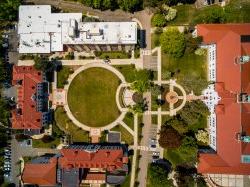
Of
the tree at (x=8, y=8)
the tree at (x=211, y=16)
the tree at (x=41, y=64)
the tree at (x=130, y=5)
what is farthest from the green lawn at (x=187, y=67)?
the tree at (x=8, y=8)

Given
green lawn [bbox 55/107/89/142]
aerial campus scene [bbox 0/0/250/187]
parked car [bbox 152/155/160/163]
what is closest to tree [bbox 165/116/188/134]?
aerial campus scene [bbox 0/0/250/187]

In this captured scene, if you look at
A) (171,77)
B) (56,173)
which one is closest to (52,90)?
(56,173)

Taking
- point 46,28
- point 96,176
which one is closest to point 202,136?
point 96,176

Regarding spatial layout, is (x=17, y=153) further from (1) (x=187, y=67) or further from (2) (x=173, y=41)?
(2) (x=173, y=41)

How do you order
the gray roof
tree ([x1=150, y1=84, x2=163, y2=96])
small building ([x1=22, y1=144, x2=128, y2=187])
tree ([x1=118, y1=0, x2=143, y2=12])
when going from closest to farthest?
small building ([x1=22, y1=144, x2=128, y2=187]), the gray roof, tree ([x1=118, y1=0, x2=143, y2=12]), tree ([x1=150, y1=84, x2=163, y2=96])

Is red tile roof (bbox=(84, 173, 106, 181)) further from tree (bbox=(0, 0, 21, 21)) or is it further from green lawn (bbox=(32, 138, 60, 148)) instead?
tree (bbox=(0, 0, 21, 21))

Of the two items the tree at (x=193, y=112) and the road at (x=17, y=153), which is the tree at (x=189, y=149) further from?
the road at (x=17, y=153)

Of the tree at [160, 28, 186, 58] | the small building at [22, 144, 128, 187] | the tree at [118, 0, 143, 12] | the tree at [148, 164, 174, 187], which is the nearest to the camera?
the small building at [22, 144, 128, 187]
